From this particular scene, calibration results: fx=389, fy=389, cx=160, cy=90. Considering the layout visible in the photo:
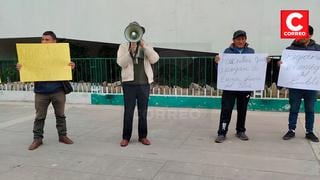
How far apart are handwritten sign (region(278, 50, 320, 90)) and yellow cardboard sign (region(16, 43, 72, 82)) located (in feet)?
10.1

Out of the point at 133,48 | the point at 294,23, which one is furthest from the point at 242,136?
the point at 294,23

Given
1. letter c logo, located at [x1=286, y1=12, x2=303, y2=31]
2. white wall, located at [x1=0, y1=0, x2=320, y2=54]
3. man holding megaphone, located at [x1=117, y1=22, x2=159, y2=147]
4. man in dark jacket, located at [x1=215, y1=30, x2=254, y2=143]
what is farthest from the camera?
white wall, located at [x1=0, y1=0, x2=320, y2=54]

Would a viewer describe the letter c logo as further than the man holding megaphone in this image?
Yes

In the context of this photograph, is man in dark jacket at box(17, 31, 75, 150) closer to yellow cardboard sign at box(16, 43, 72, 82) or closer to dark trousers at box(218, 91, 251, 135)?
yellow cardboard sign at box(16, 43, 72, 82)

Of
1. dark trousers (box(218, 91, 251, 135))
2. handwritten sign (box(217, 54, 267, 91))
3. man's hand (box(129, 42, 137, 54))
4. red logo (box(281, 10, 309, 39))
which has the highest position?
red logo (box(281, 10, 309, 39))

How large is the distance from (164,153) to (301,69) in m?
2.32

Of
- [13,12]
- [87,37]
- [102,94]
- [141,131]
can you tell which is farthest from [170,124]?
Result: [13,12]

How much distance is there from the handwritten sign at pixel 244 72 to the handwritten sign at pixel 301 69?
0.31 m

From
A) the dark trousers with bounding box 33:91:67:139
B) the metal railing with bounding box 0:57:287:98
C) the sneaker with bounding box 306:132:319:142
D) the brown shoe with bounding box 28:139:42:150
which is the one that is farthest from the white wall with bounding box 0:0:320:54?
the brown shoe with bounding box 28:139:42:150

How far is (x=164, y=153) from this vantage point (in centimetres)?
505

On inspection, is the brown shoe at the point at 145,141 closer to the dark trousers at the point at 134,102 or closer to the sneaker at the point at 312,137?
the dark trousers at the point at 134,102

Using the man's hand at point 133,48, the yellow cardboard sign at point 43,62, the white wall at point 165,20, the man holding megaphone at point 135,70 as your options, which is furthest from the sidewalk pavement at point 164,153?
the white wall at point 165,20

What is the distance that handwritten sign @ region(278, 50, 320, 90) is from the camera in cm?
548

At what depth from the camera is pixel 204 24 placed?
8.73 metres
